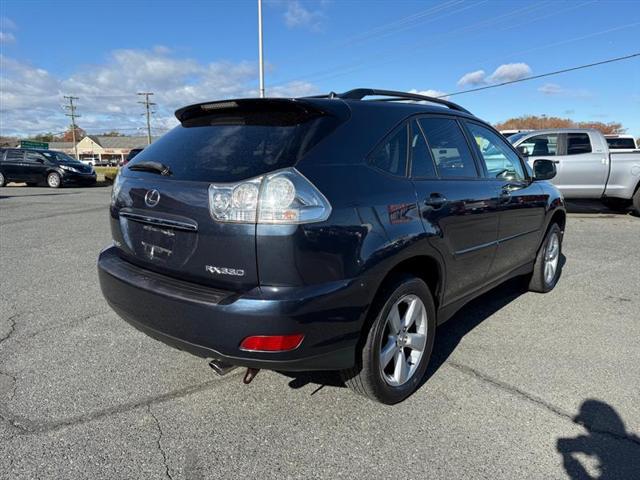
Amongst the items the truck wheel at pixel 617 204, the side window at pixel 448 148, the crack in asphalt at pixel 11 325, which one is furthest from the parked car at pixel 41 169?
the side window at pixel 448 148

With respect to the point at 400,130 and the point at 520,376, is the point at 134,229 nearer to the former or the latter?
the point at 400,130

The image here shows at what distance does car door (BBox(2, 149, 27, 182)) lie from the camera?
780 inches

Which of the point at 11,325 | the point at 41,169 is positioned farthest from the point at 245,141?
the point at 41,169

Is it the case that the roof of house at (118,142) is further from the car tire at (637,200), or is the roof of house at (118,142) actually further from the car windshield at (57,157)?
the car tire at (637,200)

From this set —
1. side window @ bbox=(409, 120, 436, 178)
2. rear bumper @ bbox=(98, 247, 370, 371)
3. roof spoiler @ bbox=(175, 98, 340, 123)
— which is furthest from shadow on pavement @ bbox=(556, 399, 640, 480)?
roof spoiler @ bbox=(175, 98, 340, 123)

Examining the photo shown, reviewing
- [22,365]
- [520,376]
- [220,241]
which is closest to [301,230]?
[220,241]

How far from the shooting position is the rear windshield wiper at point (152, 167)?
2541mm

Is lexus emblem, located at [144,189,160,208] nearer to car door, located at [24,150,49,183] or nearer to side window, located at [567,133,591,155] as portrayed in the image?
side window, located at [567,133,591,155]

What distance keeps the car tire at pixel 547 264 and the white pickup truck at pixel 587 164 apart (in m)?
5.56

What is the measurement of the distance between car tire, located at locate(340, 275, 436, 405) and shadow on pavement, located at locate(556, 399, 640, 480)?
85 cm

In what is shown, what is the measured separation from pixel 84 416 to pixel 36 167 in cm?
2053

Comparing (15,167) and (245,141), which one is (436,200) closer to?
(245,141)

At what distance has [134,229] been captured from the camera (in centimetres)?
263

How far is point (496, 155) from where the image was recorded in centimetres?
395
